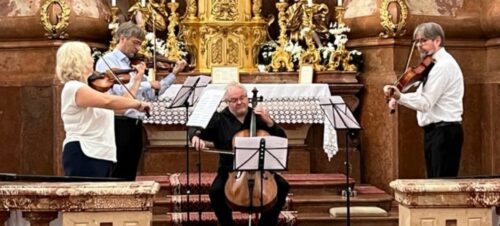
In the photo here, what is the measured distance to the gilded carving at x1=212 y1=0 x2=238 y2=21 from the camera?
13.4 m

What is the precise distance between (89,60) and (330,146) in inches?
194

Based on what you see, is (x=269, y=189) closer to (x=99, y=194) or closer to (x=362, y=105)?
(x=99, y=194)

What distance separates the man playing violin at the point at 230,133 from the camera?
9.29m

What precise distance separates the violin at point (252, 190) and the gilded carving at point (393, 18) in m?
3.83

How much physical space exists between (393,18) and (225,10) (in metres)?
2.17

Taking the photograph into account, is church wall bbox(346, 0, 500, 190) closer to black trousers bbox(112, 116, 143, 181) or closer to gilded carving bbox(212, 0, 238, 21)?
gilded carving bbox(212, 0, 238, 21)

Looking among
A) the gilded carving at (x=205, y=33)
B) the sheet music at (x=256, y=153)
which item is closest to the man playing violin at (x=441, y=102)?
the sheet music at (x=256, y=153)

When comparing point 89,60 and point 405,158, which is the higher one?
point 89,60

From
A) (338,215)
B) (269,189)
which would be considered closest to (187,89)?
(269,189)

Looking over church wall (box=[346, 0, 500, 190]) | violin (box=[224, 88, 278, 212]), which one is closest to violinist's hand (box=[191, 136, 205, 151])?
violin (box=[224, 88, 278, 212])

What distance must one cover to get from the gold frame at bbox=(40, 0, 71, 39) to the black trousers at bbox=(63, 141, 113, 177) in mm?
5065

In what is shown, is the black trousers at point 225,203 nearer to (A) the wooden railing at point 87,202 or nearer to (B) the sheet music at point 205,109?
(B) the sheet music at point 205,109

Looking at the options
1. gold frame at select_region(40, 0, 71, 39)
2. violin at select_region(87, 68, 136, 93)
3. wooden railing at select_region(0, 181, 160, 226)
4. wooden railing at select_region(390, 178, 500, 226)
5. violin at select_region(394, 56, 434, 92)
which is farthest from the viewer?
gold frame at select_region(40, 0, 71, 39)

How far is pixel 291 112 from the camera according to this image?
1230cm
